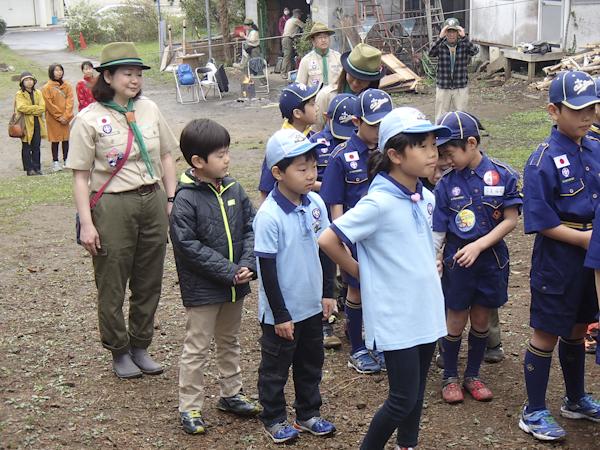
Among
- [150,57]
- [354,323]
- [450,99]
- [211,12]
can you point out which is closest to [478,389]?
[354,323]

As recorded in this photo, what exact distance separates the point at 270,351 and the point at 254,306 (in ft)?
7.38

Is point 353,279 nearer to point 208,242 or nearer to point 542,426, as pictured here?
point 208,242

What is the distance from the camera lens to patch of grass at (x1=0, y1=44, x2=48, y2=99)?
2355cm

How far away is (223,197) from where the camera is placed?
12.8 feet

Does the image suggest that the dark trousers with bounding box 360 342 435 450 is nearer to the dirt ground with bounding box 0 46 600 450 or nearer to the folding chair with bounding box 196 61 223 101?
the dirt ground with bounding box 0 46 600 450

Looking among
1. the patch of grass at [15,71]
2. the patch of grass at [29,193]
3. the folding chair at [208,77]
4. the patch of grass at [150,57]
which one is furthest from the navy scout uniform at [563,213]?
the patch of grass at [15,71]

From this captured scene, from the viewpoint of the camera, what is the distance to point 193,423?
3.83m

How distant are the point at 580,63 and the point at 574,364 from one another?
43.5 ft

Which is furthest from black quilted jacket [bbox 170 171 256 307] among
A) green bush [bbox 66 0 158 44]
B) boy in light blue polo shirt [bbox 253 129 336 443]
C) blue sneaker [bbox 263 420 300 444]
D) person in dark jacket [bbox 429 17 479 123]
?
green bush [bbox 66 0 158 44]

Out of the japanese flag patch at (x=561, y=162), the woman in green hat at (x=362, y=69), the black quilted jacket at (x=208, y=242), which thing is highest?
the woman in green hat at (x=362, y=69)

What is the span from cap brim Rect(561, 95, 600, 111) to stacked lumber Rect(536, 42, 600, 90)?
39.7 ft

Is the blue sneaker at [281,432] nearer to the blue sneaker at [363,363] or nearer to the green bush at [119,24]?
the blue sneaker at [363,363]

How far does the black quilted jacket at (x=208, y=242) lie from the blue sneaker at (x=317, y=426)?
801mm

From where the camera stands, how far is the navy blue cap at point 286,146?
3.43 meters
